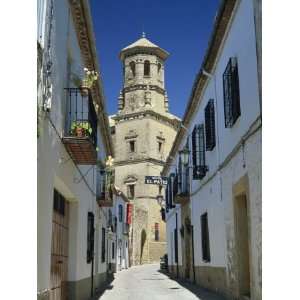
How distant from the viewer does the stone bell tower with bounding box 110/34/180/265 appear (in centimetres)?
4488

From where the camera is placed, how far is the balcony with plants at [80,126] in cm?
798

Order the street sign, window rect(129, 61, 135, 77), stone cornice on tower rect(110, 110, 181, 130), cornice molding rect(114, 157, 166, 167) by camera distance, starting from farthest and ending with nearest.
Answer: window rect(129, 61, 135, 77) → cornice molding rect(114, 157, 166, 167) → stone cornice on tower rect(110, 110, 181, 130) → the street sign

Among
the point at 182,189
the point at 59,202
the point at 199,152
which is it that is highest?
the point at 199,152

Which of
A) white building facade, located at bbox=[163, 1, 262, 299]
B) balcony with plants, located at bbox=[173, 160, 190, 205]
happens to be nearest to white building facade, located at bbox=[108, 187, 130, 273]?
balcony with plants, located at bbox=[173, 160, 190, 205]

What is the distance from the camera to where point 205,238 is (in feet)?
43.9

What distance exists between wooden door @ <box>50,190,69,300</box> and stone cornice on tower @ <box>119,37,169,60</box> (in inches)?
1456

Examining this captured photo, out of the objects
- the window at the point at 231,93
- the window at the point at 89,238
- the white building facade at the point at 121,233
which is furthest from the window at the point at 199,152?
the white building facade at the point at 121,233

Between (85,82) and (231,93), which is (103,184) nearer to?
(85,82)

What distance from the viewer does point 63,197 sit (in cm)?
915

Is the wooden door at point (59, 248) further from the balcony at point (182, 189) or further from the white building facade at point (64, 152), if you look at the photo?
the balcony at point (182, 189)

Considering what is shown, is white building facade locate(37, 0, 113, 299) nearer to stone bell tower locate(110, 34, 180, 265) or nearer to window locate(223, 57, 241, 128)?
window locate(223, 57, 241, 128)

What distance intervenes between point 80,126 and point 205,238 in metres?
6.65

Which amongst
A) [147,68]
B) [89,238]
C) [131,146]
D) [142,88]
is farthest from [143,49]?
[89,238]

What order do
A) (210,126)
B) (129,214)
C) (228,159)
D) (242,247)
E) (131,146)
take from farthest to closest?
(131,146) < (129,214) < (210,126) < (228,159) < (242,247)
